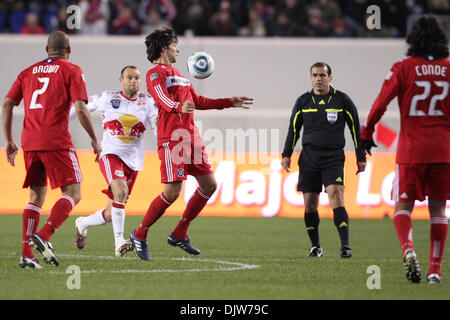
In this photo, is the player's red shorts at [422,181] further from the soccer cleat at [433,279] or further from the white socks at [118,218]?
the white socks at [118,218]

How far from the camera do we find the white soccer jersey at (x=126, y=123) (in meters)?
9.95

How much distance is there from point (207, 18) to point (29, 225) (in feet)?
40.4

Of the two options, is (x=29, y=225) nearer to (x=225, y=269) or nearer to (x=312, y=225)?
(x=225, y=269)

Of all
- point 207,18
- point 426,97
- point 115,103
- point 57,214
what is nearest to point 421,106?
point 426,97

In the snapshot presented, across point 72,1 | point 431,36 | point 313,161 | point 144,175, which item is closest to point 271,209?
point 144,175

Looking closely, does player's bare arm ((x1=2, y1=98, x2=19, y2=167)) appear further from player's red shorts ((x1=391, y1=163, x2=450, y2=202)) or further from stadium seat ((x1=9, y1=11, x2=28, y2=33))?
stadium seat ((x1=9, y1=11, x2=28, y2=33))

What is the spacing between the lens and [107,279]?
7.39 metres

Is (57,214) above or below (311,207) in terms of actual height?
above

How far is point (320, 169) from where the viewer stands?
10.1 metres

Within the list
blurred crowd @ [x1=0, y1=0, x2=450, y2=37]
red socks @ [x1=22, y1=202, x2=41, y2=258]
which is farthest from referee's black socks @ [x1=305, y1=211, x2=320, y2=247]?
blurred crowd @ [x1=0, y1=0, x2=450, y2=37]

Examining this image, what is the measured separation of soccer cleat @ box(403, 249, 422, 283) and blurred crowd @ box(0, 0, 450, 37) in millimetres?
12964

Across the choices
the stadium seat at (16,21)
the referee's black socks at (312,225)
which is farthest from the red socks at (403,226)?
the stadium seat at (16,21)

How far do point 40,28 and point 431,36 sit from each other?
13948 mm

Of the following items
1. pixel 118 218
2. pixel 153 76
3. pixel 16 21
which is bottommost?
pixel 118 218
